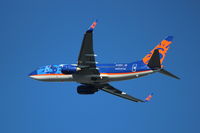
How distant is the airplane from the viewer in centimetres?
6444

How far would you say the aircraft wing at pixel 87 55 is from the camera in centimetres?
5898

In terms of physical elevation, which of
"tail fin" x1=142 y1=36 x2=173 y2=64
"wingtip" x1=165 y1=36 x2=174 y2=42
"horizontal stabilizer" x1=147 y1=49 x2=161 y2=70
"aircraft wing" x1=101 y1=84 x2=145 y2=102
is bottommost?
"aircraft wing" x1=101 y1=84 x2=145 y2=102

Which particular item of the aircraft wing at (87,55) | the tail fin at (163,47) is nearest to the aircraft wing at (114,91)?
the aircraft wing at (87,55)

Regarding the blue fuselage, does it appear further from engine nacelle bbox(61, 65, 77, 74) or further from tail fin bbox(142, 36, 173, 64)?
tail fin bbox(142, 36, 173, 64)

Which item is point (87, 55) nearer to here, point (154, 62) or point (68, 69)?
point (68, 69)

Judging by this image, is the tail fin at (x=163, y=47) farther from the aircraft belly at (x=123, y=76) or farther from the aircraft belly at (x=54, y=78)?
the aircraft belly at (x=54, y=78)

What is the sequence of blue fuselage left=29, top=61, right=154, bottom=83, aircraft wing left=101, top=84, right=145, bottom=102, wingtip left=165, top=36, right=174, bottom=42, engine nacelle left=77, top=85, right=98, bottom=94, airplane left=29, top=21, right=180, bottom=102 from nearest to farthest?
1. airplane left=29, top=21, right=180, bottom=102
2. blue fuselage left=29, top=61, right=154, bottom=83
3. wingtip left=165, top=36, right=174, bottom=42
4. engine nacelle left=77, top=85, right=98, bottom=94
5. aircraft wing left=101, top=84, right=145, bottom=102

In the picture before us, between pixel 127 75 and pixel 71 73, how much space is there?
8.45 meters

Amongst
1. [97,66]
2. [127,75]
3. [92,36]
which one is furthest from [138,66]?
[92,36]

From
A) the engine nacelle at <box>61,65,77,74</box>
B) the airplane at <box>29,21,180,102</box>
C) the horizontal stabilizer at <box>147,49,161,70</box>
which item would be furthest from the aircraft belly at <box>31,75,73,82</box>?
the horizontal stabilizer at <box>147,49,161,70</box>

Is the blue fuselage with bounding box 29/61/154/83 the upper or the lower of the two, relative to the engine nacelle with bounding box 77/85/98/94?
upper

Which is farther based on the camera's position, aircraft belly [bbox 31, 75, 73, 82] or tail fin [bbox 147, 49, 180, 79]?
aircraft belly [bbox 31, 75, 73, 82]

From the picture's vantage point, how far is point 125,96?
78.4 m

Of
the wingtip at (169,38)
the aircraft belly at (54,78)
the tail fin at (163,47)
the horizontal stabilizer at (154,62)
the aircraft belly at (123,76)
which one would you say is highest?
the wingtip at (169,38)
